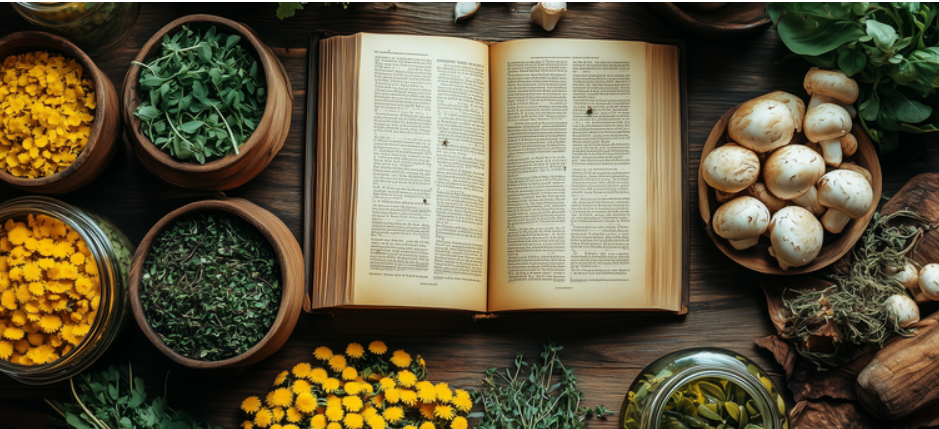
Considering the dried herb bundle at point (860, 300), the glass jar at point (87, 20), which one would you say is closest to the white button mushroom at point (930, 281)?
the dried herb bundle at point (860, 300)

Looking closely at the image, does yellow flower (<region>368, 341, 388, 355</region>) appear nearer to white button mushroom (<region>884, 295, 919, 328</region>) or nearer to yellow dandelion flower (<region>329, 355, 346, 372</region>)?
yellow dandelion flower (<region>329, 355, 346, 372</region>)

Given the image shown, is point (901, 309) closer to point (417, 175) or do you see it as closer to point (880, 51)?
point (880, 51)

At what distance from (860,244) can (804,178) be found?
0.25 m

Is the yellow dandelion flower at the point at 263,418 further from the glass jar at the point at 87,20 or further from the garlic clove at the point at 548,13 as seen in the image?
the garlic clove at the point at 548,13

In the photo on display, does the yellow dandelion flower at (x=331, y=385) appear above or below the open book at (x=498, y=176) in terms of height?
below

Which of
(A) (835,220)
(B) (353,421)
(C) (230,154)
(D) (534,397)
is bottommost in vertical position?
(D) (534,397)

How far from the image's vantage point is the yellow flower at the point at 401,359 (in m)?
1.14

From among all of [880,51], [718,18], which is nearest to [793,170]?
[880,51]

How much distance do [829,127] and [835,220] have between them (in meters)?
0.20

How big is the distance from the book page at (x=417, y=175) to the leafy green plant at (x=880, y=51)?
67 cm

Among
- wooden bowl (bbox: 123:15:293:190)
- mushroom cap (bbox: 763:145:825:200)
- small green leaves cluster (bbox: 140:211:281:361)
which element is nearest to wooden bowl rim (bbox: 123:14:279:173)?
wooden bowl (bbox: 123:15:293:190)

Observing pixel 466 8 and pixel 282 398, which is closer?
pixel 282 398

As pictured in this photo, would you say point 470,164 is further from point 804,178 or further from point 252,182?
point 804,178

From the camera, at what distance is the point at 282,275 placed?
1.04 meters
